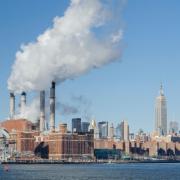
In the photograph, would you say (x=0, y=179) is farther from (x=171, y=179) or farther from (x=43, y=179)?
(x=171, y=179)

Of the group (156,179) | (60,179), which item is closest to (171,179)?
(156,179)

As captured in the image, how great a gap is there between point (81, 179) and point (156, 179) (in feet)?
47.1

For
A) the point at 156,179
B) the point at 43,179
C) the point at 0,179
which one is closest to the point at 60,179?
the point at 43,179

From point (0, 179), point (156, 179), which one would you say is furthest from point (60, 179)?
point (156, 179)

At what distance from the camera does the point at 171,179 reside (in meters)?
112

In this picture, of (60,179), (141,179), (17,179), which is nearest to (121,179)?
(141,179)

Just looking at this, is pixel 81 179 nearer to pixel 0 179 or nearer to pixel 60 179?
pixel 60 179

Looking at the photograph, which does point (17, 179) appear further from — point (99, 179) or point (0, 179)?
point (99, 179)

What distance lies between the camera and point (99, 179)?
109562mm

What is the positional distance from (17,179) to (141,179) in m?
22.3

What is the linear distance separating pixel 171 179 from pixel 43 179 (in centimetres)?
2354

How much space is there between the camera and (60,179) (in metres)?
Answer: 107

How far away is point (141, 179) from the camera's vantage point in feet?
367

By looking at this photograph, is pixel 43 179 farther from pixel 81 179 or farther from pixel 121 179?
pixel 121 179
